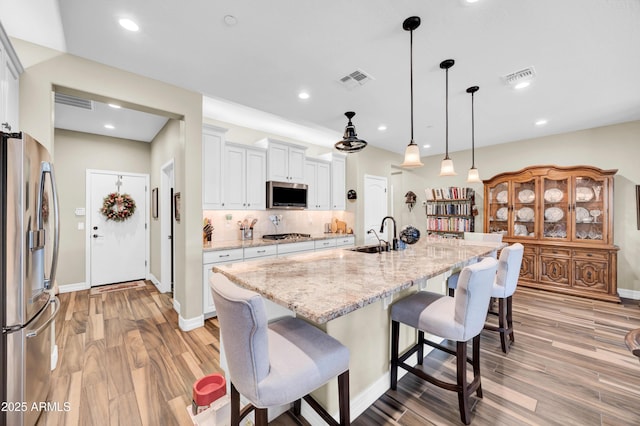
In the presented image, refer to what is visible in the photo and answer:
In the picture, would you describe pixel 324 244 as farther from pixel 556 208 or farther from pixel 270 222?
pixel 556 208

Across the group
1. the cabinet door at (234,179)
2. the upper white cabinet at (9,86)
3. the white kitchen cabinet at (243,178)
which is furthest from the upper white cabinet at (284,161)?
the upper white cabinet at (9,86)

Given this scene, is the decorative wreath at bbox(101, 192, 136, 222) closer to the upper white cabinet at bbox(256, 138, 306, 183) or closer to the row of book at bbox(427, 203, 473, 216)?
the upper white cabinet at bbox(256, 138, 306, 183)

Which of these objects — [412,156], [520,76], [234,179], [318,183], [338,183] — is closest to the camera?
[412,156]

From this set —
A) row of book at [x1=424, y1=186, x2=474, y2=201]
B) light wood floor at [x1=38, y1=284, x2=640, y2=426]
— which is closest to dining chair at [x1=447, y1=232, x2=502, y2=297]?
light wood floor at [x1=38, y1=284, x2=640, y2=426]

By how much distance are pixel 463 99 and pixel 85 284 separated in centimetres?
660

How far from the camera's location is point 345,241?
4961mm

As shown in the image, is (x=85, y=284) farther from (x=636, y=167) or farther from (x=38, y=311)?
(x=636, y=167)

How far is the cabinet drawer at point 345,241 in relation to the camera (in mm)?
4809

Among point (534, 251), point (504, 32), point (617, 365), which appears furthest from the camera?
point (534, 251)

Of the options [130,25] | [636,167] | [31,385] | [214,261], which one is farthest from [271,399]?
[636,167]

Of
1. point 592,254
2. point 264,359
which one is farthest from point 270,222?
point 592,254

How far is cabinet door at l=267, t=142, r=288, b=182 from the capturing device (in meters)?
4.12

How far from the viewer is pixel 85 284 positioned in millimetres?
4461

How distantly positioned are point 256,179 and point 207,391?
2.88 m
